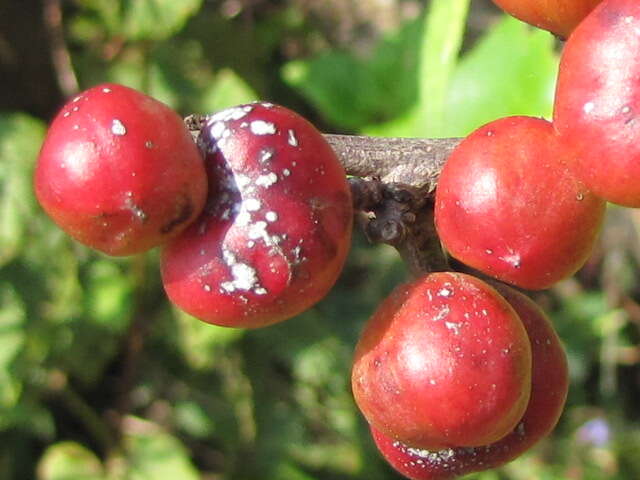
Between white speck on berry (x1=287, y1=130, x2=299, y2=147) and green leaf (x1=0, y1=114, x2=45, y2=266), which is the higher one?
white speck on berry (x1=287, y1=130, x2=299, y2=147)

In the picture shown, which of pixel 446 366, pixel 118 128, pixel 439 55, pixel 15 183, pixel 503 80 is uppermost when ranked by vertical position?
pixel 118 128

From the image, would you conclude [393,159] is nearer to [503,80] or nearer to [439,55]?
[439,55]

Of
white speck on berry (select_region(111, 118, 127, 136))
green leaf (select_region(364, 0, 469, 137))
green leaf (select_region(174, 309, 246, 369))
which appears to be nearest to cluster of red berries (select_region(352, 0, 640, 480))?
white speck on berry (select_region(111, 118, 127, 136))

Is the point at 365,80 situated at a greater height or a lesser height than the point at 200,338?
greater

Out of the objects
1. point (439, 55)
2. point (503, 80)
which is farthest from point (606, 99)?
point (503, 80)

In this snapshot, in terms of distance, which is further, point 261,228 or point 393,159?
point 393,159

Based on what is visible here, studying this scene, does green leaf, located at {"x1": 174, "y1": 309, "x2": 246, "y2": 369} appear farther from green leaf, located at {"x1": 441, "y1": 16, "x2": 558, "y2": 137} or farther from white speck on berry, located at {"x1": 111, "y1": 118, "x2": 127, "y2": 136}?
white speck on berry, located at {"x1": 111, "y1": 118, "x2": 127, "y2": 136}

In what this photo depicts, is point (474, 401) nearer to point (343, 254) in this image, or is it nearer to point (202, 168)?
point (343, 254)
